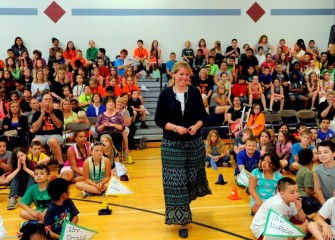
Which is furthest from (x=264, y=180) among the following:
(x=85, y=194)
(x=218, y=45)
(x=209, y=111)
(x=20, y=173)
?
(x=218, y=45)

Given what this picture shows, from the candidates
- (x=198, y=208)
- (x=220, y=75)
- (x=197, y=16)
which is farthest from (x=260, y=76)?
(x=198, y=208)

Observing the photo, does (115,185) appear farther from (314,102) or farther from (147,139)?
(314,102)

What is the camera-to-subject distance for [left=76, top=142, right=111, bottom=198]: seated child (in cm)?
593

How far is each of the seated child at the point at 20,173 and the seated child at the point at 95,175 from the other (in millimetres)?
700

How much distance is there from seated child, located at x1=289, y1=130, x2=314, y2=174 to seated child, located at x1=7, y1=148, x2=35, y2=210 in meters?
3.99

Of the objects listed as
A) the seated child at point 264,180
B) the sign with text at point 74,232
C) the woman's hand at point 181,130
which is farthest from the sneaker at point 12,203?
the seated child at point 264,180

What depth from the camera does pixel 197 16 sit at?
13.5 meters

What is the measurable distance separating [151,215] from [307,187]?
184 centimetres

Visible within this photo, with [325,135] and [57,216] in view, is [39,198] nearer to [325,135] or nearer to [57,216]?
[57,216]

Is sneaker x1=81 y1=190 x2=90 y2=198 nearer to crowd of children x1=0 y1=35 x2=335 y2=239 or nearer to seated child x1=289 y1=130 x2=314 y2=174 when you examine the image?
crowd of children x1=0 y1=35 x2=335 y2=239

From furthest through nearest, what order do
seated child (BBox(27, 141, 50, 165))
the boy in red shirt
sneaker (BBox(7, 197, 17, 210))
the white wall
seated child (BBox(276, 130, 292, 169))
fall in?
the white wall → the boy in red shirt → seated child (BBox(276, 130, 292, 169)) → seated child (BBox(27, 141, 50, 165)) → sneaker (BBox(7, 197, 17, 210))

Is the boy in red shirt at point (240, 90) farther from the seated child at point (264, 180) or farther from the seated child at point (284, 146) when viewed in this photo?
the seated child at point (264, 180)

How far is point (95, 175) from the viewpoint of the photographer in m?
6.03

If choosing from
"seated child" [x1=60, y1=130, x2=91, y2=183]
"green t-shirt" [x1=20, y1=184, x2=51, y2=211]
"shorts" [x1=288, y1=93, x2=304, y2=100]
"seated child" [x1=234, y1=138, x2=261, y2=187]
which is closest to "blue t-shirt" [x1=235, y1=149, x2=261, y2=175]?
"seated child" [x1=234, y1=138, x2=261, y2=187]
